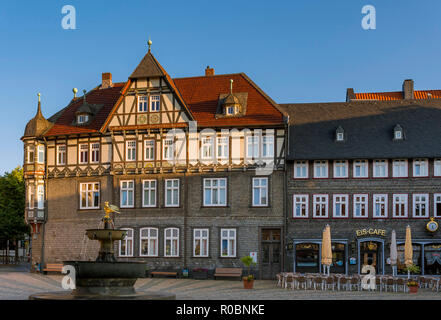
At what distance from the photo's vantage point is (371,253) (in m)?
36.6

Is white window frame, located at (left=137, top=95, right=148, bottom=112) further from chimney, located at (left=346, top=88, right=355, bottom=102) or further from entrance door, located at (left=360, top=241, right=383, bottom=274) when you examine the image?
chimney, located at (left=346, top=88, right=355, bottom=102)

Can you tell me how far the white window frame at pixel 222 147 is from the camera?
124 feet

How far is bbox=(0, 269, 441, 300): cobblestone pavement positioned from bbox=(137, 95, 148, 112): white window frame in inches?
400

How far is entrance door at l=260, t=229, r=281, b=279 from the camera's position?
36.8m

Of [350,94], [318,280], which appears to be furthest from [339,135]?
[350,94]

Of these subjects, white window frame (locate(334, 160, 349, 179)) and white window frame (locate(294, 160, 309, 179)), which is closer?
white window frame (locate(334, 160, 349, 179))

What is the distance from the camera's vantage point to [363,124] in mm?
39094

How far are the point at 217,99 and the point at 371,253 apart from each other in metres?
12.8

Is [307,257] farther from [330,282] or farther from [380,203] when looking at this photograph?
[330,282]

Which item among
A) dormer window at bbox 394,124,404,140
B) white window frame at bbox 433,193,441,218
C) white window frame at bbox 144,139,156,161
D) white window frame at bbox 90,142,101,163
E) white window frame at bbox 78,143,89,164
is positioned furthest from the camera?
white window frame at bbox 78,143,89,164

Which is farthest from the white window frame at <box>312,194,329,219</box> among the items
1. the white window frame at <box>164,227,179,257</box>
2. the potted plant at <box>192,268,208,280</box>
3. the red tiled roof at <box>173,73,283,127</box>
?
the white window frame at <box>164,227,179,257</box>
